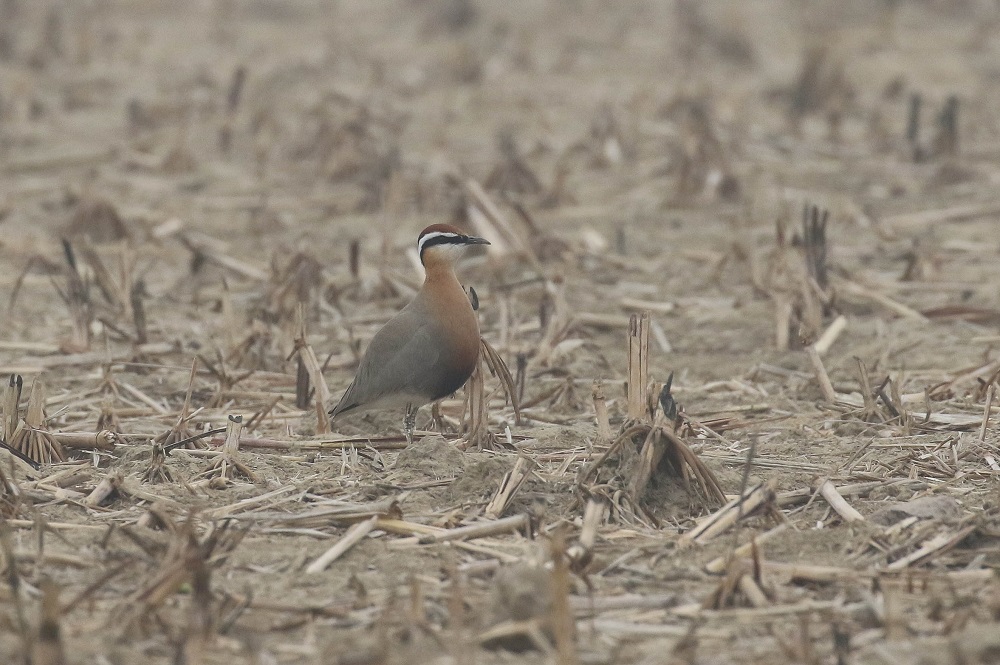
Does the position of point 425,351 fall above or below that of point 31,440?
above

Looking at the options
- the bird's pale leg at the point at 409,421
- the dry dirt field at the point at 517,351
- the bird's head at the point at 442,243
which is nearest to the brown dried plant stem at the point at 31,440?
the dry dirt field at the point at 517,351

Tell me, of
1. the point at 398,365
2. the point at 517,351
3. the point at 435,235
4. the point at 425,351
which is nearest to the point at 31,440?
the point at 398,365

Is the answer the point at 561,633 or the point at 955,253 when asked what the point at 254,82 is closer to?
the point at 955,253

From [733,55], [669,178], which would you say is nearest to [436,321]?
[669,178]

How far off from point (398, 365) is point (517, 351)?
62.7 inches

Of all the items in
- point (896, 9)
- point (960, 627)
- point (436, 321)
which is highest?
point (896, 9)

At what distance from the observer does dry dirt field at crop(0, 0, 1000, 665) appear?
5.11m

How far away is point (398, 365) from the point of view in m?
7.18

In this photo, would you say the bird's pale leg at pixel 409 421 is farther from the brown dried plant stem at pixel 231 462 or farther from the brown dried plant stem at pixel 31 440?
the brown dried plant stem at pixel 31 440

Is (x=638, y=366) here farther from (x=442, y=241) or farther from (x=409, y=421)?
(x=442, y=241)

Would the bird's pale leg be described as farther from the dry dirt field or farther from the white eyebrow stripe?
the white eyebrow stripe

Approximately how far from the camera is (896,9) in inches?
794

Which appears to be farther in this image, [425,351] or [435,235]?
[435,235]

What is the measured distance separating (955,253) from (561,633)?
22.9ft
